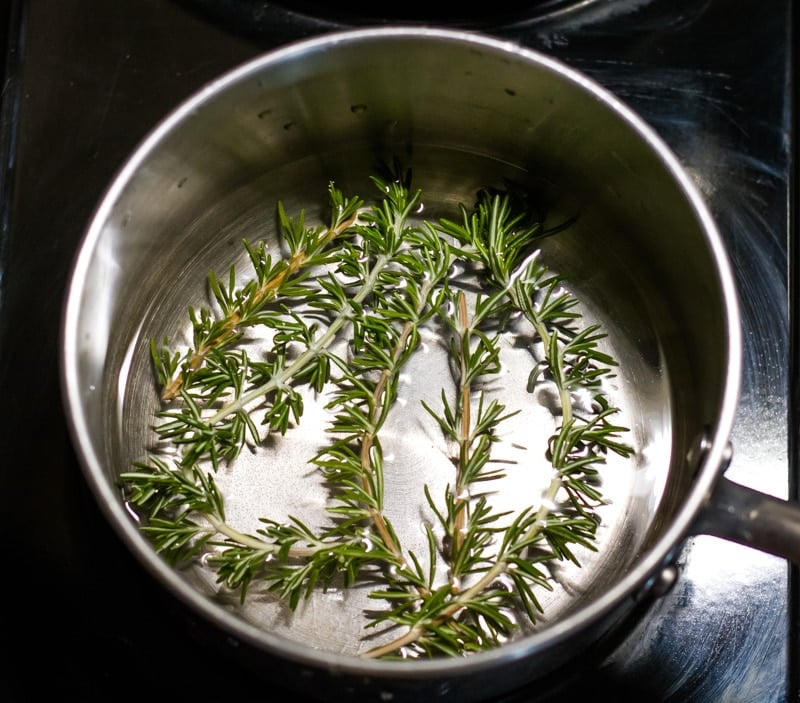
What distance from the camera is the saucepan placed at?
710 millimetres

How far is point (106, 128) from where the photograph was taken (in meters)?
0.89

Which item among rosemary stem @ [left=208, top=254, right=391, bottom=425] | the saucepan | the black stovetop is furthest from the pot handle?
rosemary stem @ [left=208, top=254, right=391, bottom=425]

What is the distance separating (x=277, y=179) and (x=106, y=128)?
19 cm

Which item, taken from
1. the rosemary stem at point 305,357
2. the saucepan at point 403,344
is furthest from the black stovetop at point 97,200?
the rosemary stem at point 305,357

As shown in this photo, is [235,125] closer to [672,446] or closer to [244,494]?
[244,494]

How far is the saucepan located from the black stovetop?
6 cm

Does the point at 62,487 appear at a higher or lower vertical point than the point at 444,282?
lower

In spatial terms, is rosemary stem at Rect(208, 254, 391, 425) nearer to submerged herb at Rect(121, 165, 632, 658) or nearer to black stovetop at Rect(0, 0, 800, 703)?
submerged herb at Rect(121, 165, 632, 658)

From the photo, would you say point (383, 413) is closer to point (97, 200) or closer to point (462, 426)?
point (462, 426)

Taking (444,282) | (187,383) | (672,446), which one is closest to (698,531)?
(672,446)

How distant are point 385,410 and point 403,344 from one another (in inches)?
2.7

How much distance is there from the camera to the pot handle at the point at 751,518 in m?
0.61

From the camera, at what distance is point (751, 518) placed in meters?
0.61

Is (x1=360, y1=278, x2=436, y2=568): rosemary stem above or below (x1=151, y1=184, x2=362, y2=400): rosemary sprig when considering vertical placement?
below
